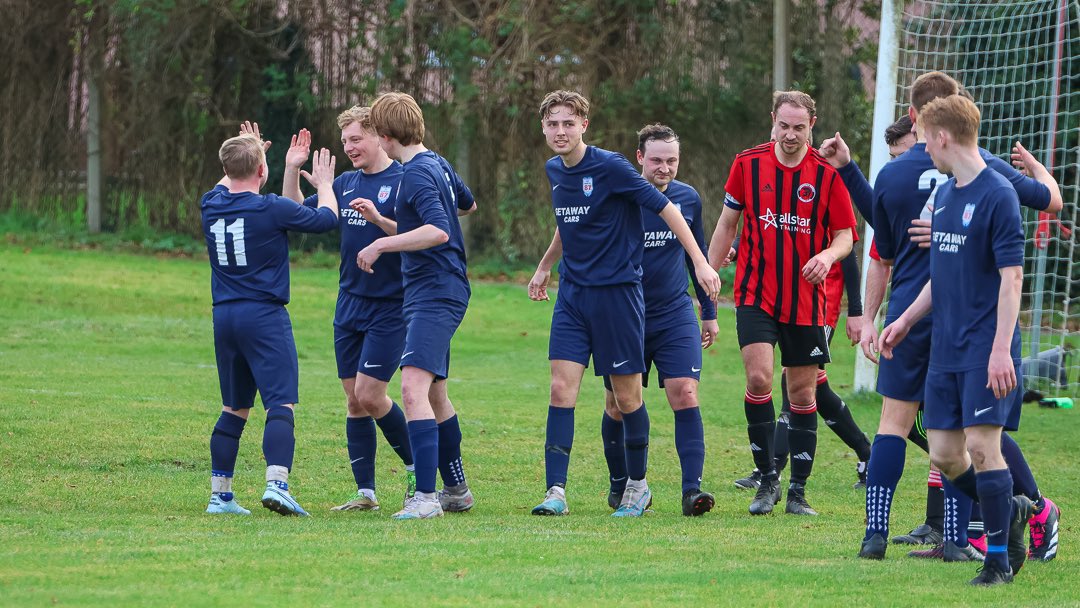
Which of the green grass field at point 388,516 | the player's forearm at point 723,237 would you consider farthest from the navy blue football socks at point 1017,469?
the player's forearm at point 723,237

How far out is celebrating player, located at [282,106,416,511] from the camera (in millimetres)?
7211

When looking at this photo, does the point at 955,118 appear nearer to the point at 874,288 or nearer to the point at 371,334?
the point at 874,288

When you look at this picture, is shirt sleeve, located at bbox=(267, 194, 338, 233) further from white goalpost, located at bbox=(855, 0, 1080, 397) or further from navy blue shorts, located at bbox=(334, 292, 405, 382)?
white goalpost, located at bbox=(855, 0, 1080, 397)

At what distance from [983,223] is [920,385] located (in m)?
0.84

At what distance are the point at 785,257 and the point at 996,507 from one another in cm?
248

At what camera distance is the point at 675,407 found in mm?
7457

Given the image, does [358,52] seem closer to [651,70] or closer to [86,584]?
[651,70]

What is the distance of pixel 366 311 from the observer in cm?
726

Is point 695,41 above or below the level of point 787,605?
above

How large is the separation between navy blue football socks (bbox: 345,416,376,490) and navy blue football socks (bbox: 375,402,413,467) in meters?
0.07

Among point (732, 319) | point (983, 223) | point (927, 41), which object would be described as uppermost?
point (927, 41)

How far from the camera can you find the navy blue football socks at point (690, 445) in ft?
23.9

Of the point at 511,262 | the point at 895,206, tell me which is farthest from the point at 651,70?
the point at 895,206

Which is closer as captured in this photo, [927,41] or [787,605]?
[787,605]
